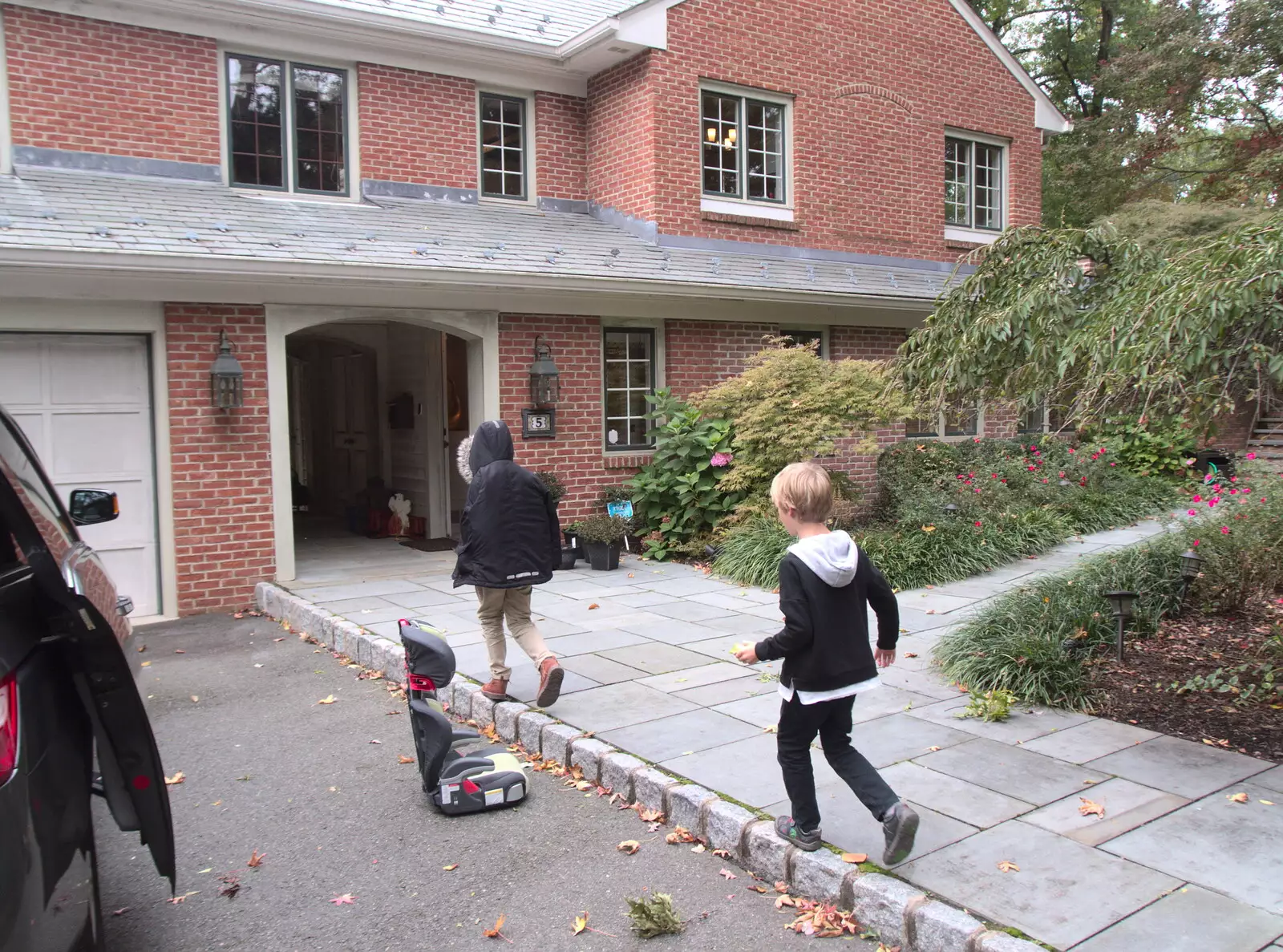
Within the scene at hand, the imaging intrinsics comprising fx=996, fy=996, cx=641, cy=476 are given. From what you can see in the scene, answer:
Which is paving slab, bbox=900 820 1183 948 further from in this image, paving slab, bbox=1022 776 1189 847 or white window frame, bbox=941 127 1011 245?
white window frame, bbox=941 127 1011 245

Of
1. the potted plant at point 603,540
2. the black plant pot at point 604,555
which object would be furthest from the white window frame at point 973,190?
the black plant pot at point 604,555

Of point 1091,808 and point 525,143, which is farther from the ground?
point 525,143

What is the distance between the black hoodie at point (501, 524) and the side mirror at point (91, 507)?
1708 mm

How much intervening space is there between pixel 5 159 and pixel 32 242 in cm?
235

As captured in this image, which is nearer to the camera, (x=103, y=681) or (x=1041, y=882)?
(x=103, y=681)

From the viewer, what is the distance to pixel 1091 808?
13.5ft

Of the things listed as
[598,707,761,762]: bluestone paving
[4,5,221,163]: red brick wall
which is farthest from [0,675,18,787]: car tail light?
[4,5,221,163]: red brick wall

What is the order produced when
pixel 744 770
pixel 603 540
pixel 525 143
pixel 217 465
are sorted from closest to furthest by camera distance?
1. pixel 744 770
2. pixel 217 465
3. pixel 603 540
4. pixel 525 143

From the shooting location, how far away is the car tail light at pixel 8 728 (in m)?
2.43

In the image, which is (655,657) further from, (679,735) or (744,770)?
(744,770)

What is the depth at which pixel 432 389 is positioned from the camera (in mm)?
12617

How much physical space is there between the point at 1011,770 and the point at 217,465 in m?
7.30

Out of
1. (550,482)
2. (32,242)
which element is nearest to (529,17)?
(550,482)

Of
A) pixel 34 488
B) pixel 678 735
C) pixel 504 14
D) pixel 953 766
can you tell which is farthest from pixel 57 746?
pixel 504 14
